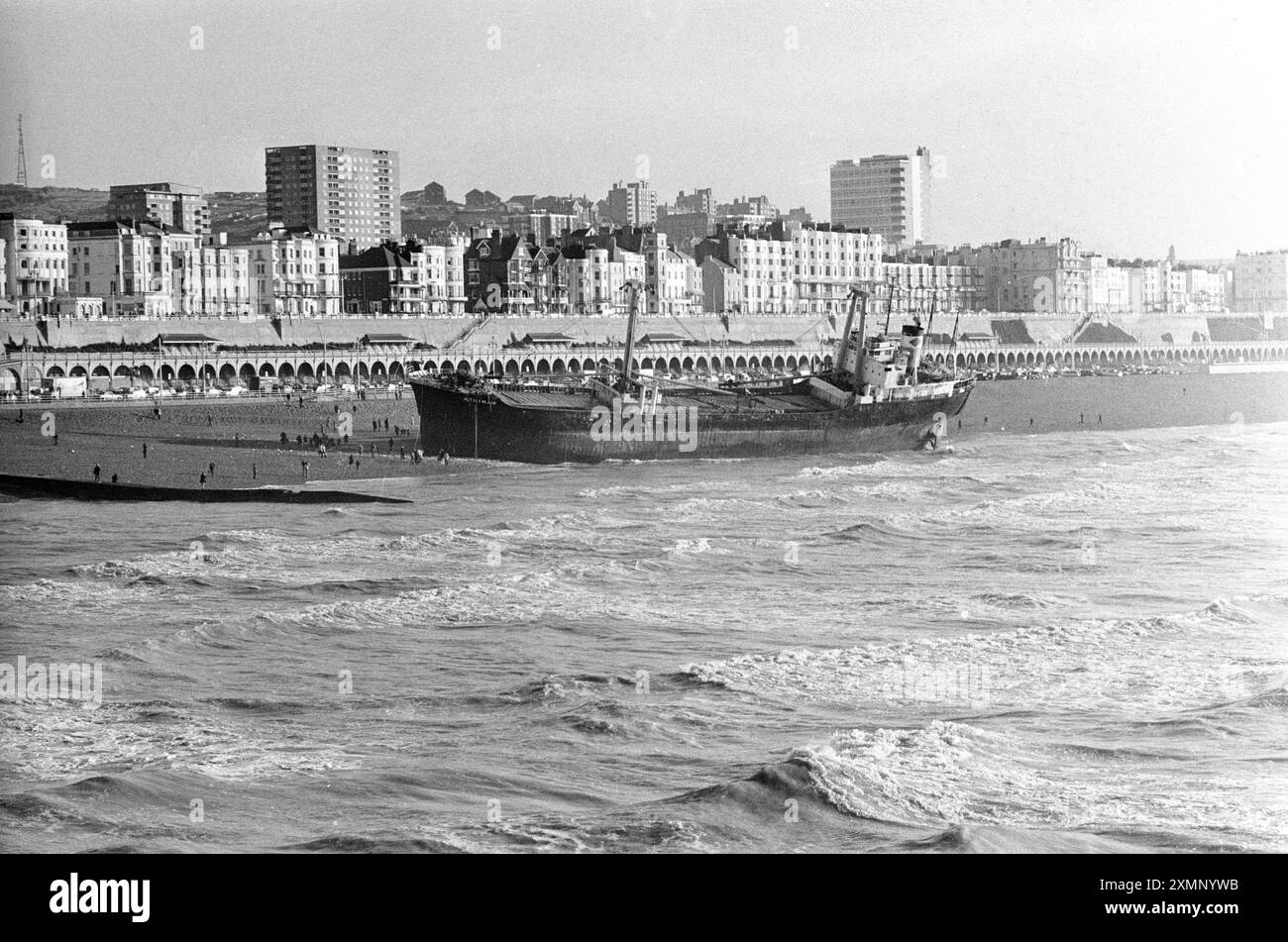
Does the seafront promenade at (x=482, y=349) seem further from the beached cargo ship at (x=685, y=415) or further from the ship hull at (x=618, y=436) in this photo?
the beached cargo ship at (x=685, y=415)

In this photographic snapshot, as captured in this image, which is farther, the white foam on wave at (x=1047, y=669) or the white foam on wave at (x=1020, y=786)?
the white foam on wave at (x=1047, y=669)

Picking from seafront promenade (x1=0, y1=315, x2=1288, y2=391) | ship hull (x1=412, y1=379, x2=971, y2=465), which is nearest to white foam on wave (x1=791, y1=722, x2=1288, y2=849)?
ship hull (x1=412, y1=379, x2=971, y2=465)

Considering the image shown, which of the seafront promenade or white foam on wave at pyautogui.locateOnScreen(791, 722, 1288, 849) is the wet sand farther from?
white foam on wave at pyautogui.locateOnScreen(791, 722, 1288, 849)

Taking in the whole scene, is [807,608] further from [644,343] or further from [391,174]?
[391,174]

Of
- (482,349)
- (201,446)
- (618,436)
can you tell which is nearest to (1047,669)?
(618,436)

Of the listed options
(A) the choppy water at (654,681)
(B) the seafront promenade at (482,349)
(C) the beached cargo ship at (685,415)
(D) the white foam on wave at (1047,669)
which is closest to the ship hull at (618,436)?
(C) the beached cargo ship at (685,415)

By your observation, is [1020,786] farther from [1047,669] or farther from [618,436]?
[618,436]
